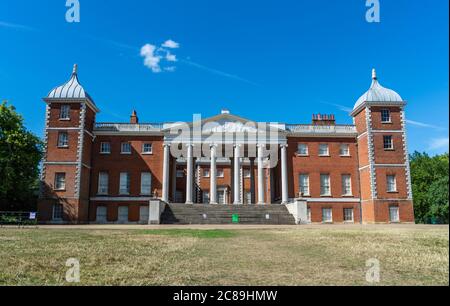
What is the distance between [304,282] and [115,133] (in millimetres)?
37966

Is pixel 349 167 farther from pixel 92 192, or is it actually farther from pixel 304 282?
pixel 304 282

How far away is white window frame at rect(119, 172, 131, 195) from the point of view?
40.3 metres

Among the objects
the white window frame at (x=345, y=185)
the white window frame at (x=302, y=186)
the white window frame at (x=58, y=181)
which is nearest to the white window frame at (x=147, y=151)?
the white window frame at (x=58, y=181)

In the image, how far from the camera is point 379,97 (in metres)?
38.2

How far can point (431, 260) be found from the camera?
741 centimetres

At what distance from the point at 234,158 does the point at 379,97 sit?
16.4m

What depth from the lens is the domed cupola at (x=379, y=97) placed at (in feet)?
124

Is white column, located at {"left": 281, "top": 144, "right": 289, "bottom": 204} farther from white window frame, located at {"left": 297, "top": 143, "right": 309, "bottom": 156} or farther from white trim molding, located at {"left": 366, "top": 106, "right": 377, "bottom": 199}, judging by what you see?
white trim molding, located at {"left": 366, "top": 106, "right": 377, "bottom": 199}

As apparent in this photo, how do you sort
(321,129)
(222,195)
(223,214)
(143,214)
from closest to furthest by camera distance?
1. (223,214)
2. (143,214)
3. (321,129)
4. (222,195)

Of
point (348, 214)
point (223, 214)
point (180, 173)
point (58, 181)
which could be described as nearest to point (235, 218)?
point (223, 214)

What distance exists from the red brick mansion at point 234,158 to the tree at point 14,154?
3355 mm

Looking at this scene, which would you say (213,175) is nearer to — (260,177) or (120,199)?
(260,177)

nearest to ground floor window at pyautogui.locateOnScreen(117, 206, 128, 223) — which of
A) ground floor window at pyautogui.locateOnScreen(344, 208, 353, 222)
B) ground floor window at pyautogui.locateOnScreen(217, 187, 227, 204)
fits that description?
ground floor window at pyautogui.locateOnScreen(217, 187, 227, 204)
